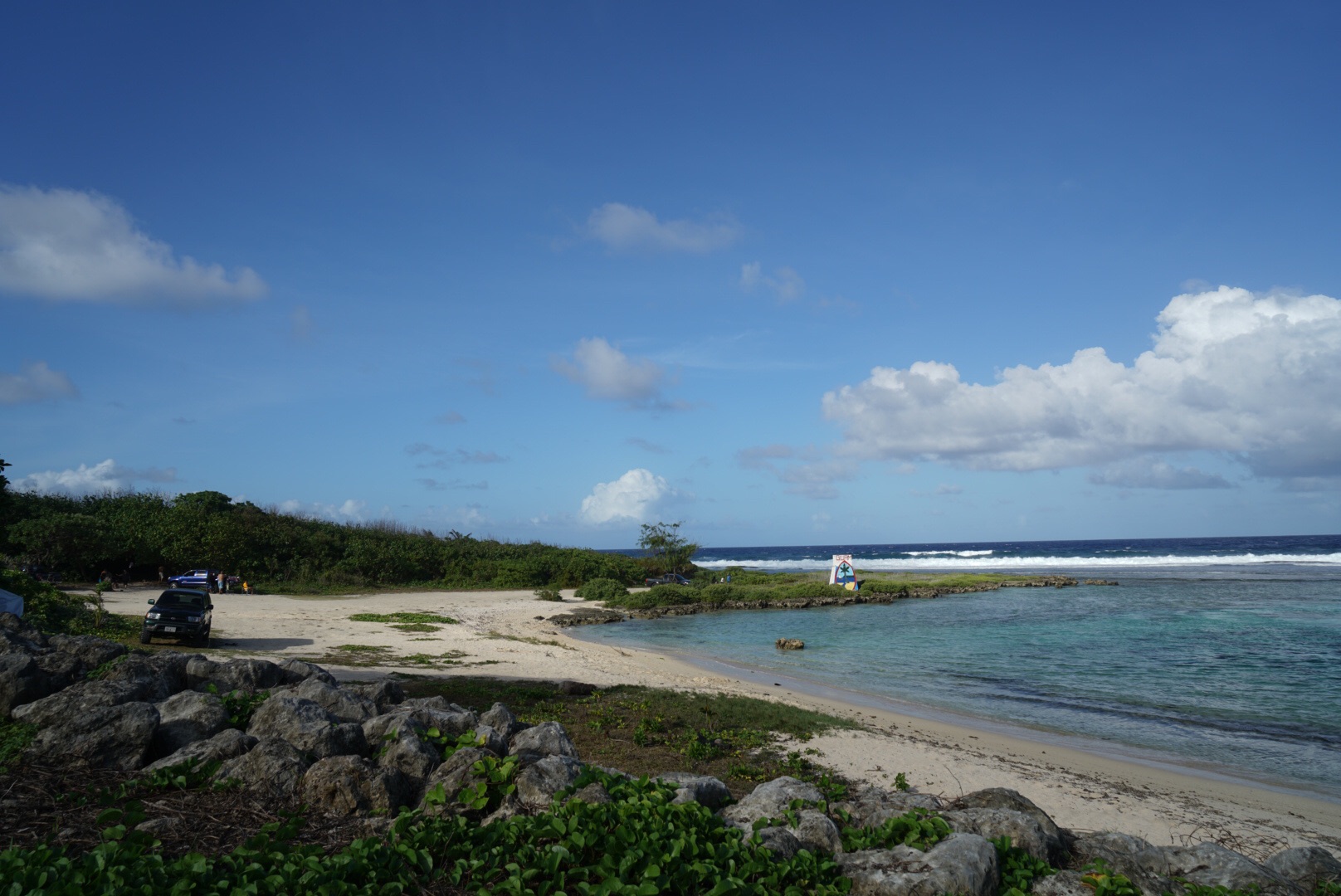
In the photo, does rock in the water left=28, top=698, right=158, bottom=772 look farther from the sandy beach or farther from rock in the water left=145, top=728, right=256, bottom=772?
the sandy beach

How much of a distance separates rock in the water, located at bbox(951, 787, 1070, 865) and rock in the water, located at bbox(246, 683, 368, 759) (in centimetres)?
547

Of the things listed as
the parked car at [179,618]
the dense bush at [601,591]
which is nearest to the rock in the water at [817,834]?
the parked car at [179,618]

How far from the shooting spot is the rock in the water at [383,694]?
8688 millimetres

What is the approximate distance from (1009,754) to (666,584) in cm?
3455

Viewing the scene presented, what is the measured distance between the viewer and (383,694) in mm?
9047

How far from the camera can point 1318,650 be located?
2467 centimetres

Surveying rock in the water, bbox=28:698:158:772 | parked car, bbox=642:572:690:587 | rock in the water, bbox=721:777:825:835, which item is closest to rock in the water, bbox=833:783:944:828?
rock in the water, bbox=721:777:825:835

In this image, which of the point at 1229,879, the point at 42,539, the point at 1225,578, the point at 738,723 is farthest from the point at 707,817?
the point at 1225,578

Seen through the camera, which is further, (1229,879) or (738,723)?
(738,723)

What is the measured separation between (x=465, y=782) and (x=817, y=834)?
2.81 m

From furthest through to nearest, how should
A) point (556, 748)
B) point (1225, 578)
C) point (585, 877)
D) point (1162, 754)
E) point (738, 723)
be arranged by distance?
point (1225, 578) → point (1162, 754) → point (738, 723) → point (556, 748) → point (585, 877)

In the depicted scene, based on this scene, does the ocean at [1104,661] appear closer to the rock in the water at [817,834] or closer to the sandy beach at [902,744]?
the sandy beach at [902,744]

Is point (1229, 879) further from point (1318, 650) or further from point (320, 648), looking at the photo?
point (1318, 650)

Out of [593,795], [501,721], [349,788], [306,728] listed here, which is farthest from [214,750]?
[593,795]
